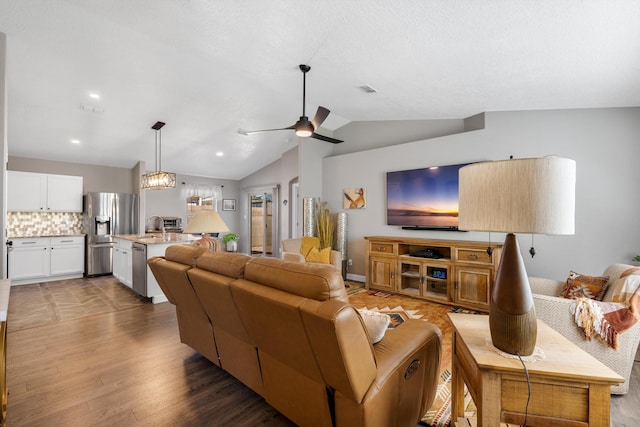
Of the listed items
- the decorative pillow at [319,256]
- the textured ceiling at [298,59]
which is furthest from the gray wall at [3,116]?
the decorative pillow at [319,256]

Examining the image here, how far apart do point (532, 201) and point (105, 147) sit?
6.94 meters

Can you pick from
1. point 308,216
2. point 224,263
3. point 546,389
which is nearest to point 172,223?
point 308,216

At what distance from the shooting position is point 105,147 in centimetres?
571

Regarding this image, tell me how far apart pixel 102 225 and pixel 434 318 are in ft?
21.2

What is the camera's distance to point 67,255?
568 centimetres

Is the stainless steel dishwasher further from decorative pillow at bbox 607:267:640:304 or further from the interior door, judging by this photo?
decorative pillow at bbox 607:267:640:304

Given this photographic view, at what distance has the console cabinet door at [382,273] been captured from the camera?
4.64 meters

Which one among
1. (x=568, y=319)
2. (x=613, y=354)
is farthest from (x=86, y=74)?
(x=613, y=354)

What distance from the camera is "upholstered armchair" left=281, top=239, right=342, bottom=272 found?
15.1 feet

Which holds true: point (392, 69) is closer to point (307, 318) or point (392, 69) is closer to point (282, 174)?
point (307, 318)

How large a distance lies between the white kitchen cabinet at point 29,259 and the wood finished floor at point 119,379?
195 cm

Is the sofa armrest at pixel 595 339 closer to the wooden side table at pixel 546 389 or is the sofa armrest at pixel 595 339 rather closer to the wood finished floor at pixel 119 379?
the wood finished floor at pixel 119 379

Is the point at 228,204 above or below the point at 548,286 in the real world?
above

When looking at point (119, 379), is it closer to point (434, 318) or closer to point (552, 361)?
point (552, 361)
